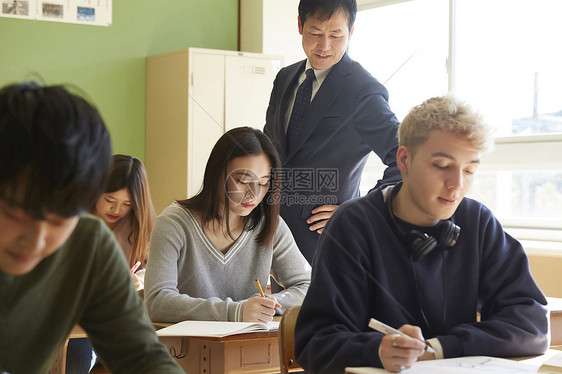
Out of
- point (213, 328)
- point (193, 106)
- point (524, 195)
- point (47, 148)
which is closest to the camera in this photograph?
point (47, 148)

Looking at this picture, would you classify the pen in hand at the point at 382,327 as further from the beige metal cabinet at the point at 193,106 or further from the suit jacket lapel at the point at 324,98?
the beige metal cabinet at the point at 193,106

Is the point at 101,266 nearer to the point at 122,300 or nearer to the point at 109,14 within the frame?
the point at 122,300

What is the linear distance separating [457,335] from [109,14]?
4.11m

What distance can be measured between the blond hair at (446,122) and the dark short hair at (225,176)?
2.96 ft

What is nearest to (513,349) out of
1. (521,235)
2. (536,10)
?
(521,235)

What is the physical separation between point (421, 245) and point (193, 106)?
349 cm

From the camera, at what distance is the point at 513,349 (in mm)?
1533

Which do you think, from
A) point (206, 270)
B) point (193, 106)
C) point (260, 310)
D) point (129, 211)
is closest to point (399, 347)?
point (260, 310)

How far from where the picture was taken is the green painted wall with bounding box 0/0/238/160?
472 cm

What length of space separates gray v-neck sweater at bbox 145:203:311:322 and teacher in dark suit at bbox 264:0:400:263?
18 centimetres

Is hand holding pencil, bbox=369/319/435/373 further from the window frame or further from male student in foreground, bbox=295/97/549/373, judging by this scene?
the window frame

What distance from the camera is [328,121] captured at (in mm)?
2596

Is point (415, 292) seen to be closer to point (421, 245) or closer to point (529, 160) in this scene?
point (421, 245)

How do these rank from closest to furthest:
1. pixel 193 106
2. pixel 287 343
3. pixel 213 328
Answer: pixel 287 343
pixel 213 328
pixel 193 106
